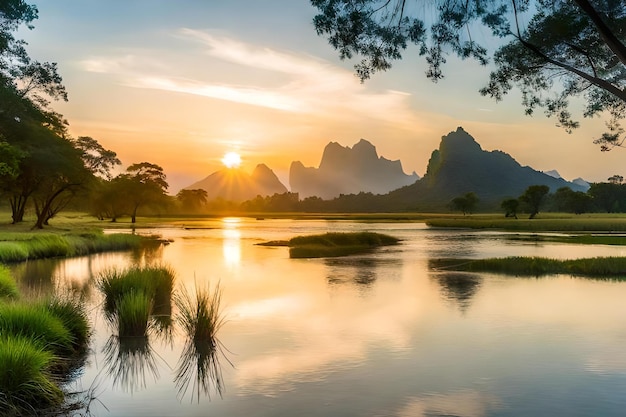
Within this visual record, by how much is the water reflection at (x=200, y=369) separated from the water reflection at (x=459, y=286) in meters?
10.8

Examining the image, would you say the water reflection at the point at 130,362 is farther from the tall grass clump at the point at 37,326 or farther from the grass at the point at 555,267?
the grass at the point at 555,267

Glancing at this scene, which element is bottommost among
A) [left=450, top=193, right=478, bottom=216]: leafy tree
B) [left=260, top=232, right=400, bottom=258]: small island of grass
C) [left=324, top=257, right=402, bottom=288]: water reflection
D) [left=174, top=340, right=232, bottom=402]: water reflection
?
[left=324, top=257, right=402, bottom=288]: water reflection

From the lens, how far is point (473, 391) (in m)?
11.6

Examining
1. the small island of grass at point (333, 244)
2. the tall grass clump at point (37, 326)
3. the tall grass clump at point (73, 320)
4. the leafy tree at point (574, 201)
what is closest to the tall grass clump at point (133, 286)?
the tall grass clump at point (73, 320)

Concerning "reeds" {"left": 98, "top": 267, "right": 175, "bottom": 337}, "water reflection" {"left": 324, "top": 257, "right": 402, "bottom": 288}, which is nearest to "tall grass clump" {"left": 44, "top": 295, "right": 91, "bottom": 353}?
"reeds" {"left": 98, "top": 267, "right": 175, "bottom": 337}

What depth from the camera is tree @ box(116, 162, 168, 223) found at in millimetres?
110438

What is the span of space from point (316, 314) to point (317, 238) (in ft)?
Answer: 105

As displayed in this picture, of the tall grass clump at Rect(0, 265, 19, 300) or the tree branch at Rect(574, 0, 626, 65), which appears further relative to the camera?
the tall grass clump at Rect(0, 265, 19, 300)

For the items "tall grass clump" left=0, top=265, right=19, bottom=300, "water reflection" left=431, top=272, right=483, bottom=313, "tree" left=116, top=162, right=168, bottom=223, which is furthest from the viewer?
"tree" left=116, top=162, right=168, bottom=223

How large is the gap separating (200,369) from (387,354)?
4952 millimetres

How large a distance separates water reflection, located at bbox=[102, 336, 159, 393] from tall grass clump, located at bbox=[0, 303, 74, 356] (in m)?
1.10

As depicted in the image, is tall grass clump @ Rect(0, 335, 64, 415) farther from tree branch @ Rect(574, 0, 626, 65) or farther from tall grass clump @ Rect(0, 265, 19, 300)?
tree branch @ Rect(574, 0, 626, 65)

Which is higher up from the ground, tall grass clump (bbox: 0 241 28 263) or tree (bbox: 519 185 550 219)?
tree (bbox: 519 185 550 219)

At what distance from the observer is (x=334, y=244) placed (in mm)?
51562
